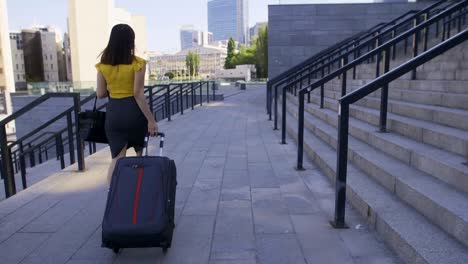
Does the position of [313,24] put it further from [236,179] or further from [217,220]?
[217,220]

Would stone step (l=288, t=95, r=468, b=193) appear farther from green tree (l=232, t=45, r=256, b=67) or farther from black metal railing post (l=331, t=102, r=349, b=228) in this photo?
green tree (l=232, t=45, r=256, b=67)

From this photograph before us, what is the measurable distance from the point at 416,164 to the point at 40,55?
79542mm

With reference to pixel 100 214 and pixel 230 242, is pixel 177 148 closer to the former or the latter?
pixel 100 214

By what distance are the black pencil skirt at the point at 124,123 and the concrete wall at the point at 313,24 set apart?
12.6 m

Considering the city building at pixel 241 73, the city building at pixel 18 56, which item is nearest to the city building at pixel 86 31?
the city building at pixel 18 56

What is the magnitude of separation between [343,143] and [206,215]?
1424mm

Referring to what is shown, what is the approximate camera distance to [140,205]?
2.69m

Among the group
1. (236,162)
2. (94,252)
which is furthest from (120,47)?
(236,162)

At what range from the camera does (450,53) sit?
6.07 metres

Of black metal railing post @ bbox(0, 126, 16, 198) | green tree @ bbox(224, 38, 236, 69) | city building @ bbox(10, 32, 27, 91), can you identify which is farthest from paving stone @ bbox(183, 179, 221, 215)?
green tree @ bbox(224, 38, 236, 69)

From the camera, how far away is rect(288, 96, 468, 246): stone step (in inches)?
96.5

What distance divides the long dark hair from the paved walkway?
145 centimetres

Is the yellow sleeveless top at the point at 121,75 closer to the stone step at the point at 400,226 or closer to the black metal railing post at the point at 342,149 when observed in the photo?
the black metal railing post at the point at 342,149

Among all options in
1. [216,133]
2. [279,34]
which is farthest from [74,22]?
[216,133]
